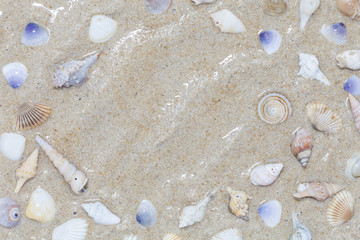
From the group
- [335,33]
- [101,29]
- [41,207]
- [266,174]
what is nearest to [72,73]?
[101,29]

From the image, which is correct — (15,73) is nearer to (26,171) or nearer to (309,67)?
(26,171)

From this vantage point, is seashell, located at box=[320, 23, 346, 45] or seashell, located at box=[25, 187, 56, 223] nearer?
seashell, located at box=[25, 187, 56, 223]

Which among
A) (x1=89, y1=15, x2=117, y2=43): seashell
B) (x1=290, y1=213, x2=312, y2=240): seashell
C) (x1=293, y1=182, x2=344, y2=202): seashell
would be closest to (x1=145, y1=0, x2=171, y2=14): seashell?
(x1=89, y1=15, x2=117, y2=43): seashell

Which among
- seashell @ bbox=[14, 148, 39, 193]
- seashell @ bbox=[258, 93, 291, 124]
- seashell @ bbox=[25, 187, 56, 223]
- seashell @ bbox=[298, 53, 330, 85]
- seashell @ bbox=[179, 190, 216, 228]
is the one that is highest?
seashell @ bbox=[14, 148, 39, 193]

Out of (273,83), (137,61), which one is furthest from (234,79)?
(137,61)

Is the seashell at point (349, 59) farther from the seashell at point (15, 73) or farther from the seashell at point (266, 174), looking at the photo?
the seashell at point (15, 73)

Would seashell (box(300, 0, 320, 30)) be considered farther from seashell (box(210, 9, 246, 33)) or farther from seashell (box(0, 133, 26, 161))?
seashell (box(0, 133, 26, 161))

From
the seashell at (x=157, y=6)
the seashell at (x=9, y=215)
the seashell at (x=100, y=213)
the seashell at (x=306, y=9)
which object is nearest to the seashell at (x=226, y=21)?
the seashell at (x=157, y=6)
